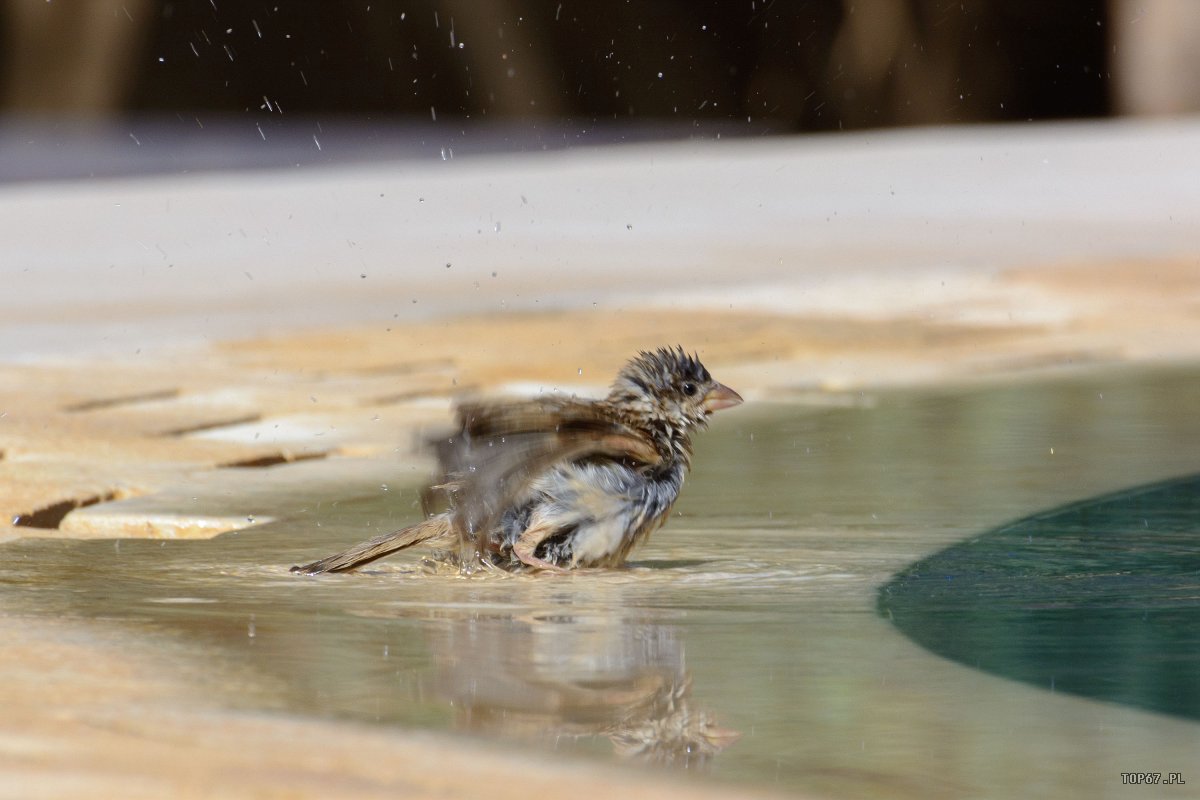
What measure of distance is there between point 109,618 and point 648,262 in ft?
25.2

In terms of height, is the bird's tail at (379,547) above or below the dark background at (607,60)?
below

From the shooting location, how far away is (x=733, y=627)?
3.96 metres

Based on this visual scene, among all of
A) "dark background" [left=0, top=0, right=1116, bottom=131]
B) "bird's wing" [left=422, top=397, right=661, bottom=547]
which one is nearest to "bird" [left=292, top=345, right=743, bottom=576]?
"bird's wing" [left=422, top=397, right=661, bottom=547]

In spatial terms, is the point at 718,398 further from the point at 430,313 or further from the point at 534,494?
the point at 430,313

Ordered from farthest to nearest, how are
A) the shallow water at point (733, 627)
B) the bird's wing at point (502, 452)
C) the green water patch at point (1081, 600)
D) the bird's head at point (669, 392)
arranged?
the bird's head at point (669, 392)
the bird's wing at point (502, 452)
the green water patch at point (1081, 600)
the shallow water at point (733, 627)

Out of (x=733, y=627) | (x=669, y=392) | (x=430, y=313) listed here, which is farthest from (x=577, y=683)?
(x=430, y=313)

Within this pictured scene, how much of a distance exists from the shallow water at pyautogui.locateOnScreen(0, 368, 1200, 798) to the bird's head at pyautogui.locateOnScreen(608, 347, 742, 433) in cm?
27

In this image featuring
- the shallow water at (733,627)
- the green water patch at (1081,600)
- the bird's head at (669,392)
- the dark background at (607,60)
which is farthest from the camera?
the dark background at (607,60)

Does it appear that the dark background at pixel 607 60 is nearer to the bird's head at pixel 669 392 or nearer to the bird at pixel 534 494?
the bird's head at pixel 669 392

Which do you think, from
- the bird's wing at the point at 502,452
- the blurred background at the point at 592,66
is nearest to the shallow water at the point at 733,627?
the bird's wing at the point at 502,452

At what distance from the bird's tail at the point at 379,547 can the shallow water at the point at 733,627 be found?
4cm

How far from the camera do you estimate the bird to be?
4.50 metres

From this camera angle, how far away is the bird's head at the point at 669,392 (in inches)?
189

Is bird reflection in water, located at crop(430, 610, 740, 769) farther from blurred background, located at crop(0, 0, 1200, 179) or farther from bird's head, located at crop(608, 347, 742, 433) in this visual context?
blurred background, located at crop(0, 0, 1200, 179)
